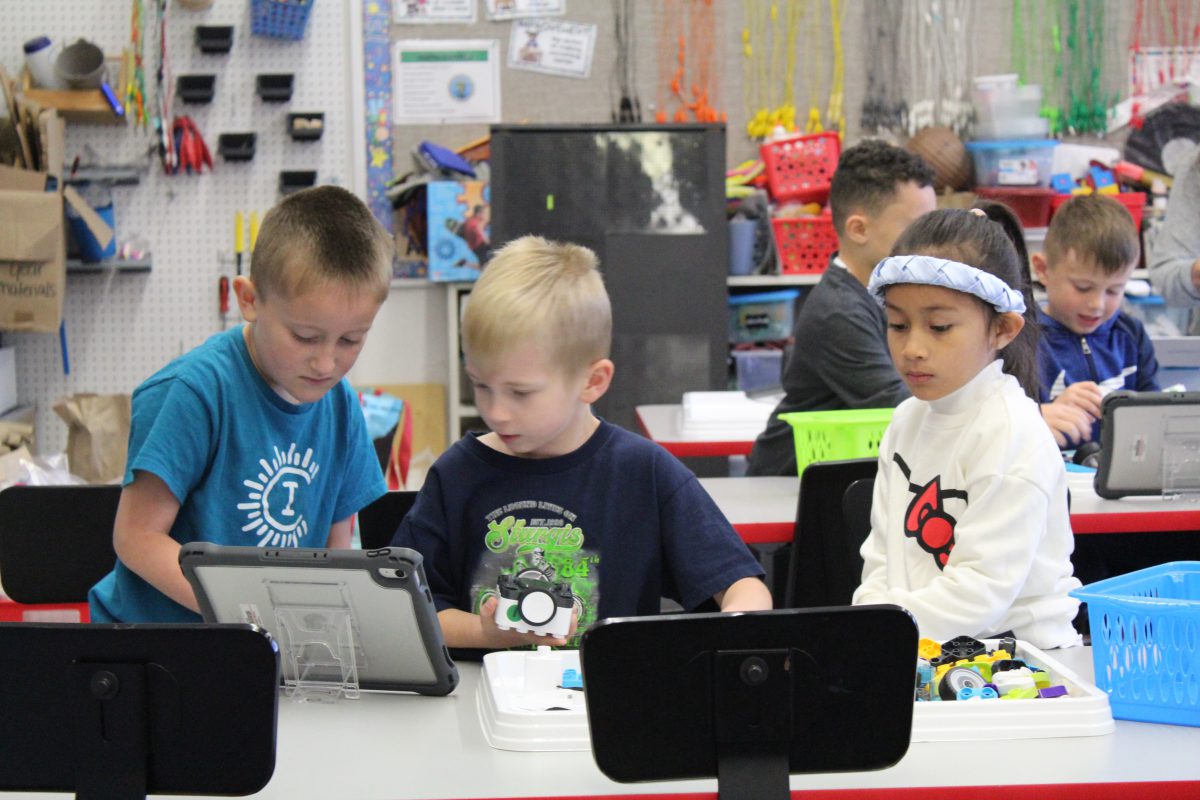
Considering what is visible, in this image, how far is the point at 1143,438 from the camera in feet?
7.87

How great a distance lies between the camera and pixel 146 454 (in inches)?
63.6

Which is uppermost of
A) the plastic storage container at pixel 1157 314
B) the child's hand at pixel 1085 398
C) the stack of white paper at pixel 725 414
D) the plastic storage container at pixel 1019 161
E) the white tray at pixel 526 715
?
the plastic storage container at pixel 1019 161

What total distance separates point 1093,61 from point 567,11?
2.21 meters

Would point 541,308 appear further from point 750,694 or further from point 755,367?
point 755,367

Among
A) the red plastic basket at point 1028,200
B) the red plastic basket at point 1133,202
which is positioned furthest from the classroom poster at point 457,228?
the red plastic basket at point 1133,202

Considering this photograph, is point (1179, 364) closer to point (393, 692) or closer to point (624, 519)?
point (624, 519)

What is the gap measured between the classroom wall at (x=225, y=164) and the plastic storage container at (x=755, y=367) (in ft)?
3.78

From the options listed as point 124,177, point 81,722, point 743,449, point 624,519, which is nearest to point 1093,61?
point 743,449

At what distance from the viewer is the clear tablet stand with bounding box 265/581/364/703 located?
1.35 metres

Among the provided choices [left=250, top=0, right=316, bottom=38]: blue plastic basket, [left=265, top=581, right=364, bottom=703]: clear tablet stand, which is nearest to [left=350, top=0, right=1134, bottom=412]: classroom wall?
[left=250, top=0, right=316, bottom=38]: blue plastic basket

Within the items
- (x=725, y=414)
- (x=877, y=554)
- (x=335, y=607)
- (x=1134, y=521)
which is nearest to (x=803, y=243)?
(x=725, y=414)

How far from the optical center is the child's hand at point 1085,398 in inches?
108

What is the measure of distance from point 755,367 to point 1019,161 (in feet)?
4.28

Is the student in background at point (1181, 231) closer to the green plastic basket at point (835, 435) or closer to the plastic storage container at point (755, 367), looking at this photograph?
the green plastic basket at point (835, 435)
